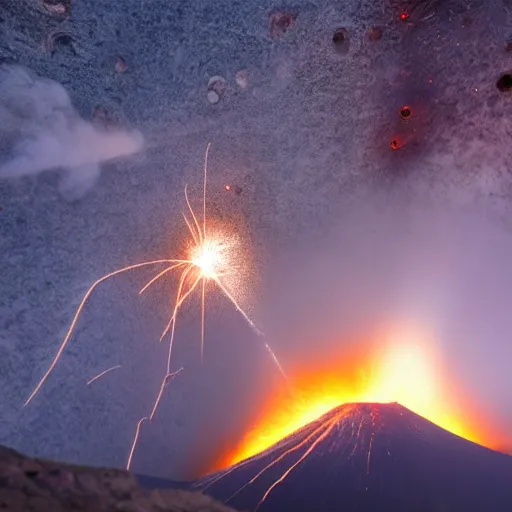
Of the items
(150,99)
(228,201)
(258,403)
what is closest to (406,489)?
(258,403)

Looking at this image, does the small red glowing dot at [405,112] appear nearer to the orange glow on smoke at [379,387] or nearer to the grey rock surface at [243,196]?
the grey rock surface at [243,196]

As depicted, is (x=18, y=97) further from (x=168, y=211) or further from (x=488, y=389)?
(x=488, y=389)

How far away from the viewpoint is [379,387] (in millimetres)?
2801

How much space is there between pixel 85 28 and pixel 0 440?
74.5 inches

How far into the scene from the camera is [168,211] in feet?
8.58

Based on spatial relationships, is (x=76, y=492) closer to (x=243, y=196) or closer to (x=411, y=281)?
(x=243, y=196)

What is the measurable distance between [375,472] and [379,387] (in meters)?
0.81

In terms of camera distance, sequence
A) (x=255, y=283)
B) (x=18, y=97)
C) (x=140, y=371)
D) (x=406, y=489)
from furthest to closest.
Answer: (x=255, y=283) < (x=140, y=371) < (x=18, y=97) < (x=406, y=489)

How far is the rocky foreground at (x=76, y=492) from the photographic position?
1.26 metres

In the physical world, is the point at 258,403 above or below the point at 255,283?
below

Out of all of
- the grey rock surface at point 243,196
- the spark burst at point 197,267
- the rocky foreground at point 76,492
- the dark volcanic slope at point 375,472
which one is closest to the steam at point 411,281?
the grey rock surface at point 243,196

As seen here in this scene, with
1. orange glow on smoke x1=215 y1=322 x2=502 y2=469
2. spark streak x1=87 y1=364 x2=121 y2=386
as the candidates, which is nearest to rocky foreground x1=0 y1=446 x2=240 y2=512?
spark streak x1=87 y1=364 x2=121 y2=386

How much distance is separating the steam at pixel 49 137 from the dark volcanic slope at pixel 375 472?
4.86 feet

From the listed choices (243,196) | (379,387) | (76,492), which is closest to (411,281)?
(379,387)
